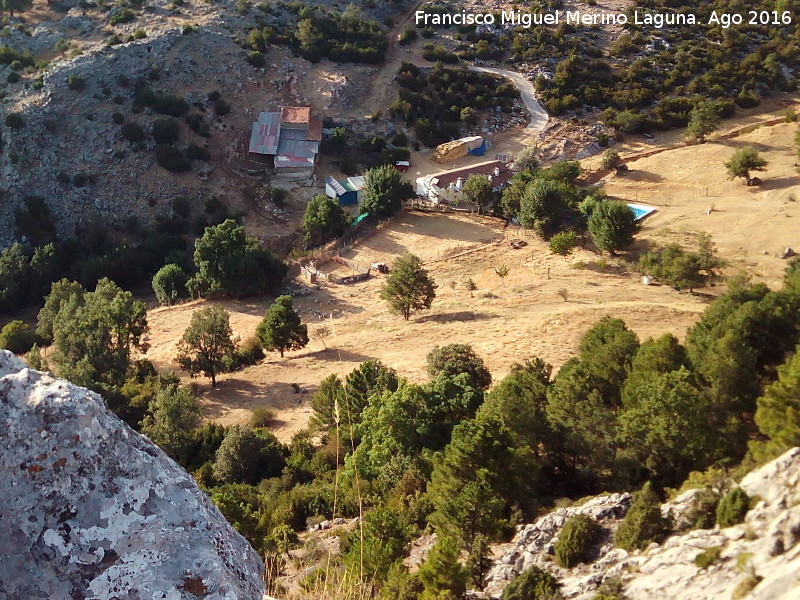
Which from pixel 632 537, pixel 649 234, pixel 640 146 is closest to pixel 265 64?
pixel 640 146

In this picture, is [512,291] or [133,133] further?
[133,133]

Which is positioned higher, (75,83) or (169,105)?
(75,83)

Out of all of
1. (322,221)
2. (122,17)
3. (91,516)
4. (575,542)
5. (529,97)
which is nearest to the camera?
(91,516)

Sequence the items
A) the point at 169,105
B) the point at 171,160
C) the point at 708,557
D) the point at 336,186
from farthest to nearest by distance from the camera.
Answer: the point at 169,105
the point at 171,160
the point at 336,186
the point at 708,557

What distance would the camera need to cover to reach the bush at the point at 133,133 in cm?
5778

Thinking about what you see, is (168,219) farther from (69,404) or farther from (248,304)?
(69,404)

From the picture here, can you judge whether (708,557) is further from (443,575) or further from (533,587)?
(443,575)

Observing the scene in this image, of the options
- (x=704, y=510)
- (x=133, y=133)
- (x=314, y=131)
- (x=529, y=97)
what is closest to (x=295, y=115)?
(x=314, y=131)

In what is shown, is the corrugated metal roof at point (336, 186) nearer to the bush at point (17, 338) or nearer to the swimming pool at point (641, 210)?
the swimming pool at point (641, 210)

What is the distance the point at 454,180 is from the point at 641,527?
43646 millimetres

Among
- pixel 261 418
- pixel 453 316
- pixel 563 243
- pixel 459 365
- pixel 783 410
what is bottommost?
pixel 261 418

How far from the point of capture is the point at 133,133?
2275 inches

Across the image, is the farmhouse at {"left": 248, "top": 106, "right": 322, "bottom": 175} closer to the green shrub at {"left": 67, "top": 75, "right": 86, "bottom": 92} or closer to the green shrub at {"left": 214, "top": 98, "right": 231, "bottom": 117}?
the green shrub at {"left": 214, "top": 98, "right": 231, "bottom": 117}

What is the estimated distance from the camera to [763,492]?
1241cm
